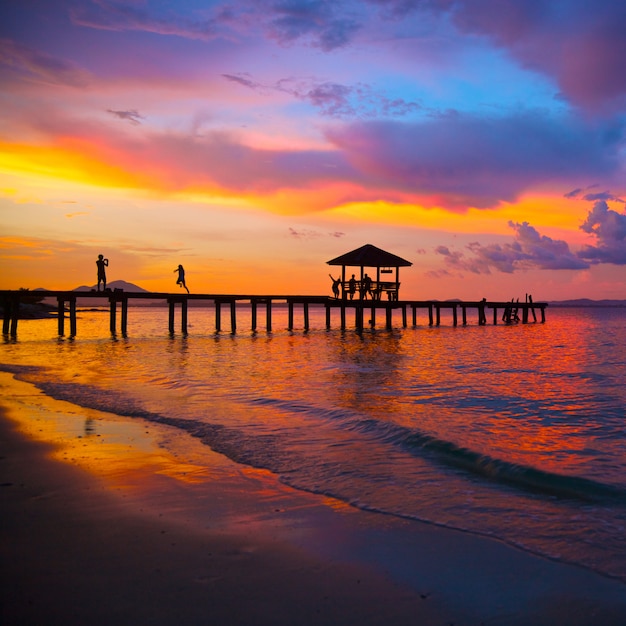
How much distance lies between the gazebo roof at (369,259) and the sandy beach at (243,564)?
1196 inches

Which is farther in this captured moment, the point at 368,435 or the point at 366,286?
the point at 366,286

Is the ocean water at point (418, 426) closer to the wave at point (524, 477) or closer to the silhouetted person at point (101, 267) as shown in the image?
the wave at point (524, 477)

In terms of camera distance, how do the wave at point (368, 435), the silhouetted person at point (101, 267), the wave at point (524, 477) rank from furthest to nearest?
the silhouetted person at point (101, 267) < the wave at point (368, 435) < the wave at point (524, 477)

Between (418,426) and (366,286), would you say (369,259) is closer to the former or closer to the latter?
(366,286)

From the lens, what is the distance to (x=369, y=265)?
35.6m

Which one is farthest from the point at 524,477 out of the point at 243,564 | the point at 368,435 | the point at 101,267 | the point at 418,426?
the point at 101,267

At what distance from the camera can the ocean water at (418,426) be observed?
16.6 ft

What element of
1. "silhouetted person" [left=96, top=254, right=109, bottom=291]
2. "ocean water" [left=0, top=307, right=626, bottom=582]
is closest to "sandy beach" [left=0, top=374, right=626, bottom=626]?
"ocean water" [left=0, top=307, right=626, bottom=582]

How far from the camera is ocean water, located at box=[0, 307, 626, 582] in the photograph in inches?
199

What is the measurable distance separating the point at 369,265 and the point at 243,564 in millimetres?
32491

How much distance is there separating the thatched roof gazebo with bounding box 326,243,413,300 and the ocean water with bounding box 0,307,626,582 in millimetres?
14863

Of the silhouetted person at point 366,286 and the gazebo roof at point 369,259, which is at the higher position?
the gazebo roof at point 369,259

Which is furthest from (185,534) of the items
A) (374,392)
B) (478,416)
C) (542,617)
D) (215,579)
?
(374,392)

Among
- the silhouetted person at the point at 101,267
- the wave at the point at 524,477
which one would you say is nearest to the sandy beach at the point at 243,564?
the wave at the point at 524,477
